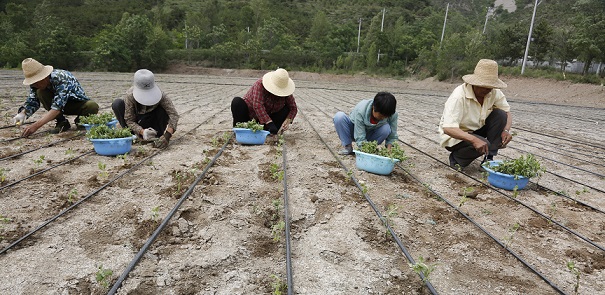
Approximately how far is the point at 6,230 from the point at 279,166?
1945mm

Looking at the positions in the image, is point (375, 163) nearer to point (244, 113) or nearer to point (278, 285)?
point (244, 113)

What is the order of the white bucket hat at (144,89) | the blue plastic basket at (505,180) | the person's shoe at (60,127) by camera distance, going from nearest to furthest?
the blue plastic basket at (505,180)
the white bucket hat at (144,89)
the person's shoe at (60,127)

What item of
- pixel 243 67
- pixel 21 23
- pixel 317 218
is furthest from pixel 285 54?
pixel 317 218

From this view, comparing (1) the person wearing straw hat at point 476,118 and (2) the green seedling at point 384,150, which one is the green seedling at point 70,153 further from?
(1) the person wearing straw hat at point 476,118

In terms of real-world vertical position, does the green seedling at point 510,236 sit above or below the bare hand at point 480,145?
below

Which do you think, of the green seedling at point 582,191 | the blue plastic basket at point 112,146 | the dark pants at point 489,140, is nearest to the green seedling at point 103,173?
the blue plastic basket at point 112,146

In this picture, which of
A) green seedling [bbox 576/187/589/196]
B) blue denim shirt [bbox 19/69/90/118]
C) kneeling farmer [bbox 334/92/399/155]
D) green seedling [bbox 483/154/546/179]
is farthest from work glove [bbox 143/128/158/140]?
green seedling [bbox 576/187/589/196]

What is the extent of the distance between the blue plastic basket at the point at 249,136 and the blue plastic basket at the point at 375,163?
3.77ft

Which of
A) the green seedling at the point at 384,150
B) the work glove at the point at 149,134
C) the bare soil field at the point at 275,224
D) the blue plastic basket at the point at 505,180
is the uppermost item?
the green seedling at the point at 384,150

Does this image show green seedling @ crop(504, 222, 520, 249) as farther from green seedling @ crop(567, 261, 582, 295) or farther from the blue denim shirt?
the blue denim shirt

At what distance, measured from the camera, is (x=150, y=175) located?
287cm

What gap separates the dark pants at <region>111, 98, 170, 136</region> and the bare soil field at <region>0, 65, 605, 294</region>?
249 mm

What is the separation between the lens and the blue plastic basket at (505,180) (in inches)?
110

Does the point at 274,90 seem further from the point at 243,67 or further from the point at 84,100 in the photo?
the point at 243,67
